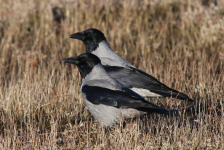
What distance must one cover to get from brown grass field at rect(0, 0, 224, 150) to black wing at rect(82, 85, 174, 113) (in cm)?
43

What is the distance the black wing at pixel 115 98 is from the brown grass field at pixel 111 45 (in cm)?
43

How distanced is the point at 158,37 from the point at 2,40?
4.65 m

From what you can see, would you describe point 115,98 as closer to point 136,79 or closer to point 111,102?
point 111,102

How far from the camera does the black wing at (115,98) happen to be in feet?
12.5

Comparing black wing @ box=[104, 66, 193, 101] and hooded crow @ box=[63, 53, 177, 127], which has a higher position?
black wing @ box=[104, 66, 193, 101]

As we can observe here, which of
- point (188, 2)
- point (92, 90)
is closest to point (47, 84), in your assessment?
point (92, 90)

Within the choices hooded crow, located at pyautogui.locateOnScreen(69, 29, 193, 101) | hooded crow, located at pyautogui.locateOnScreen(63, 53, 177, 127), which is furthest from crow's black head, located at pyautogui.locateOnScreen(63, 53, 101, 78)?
hooded crow, located at pyautogui.locateOnScreen(69, 29, 193, 101)

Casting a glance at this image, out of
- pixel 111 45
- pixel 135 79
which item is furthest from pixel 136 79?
pixel 111 45

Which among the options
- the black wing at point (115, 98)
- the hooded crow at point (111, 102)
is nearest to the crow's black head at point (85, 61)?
the hooded crow at point (111, 102)

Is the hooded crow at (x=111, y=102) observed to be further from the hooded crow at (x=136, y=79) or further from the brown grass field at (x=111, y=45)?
the hooded crow at (x=136, y=79)

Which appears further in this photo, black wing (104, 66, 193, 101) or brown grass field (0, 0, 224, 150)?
brown grass field (0, 0, 224, 150)

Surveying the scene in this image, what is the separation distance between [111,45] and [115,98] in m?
5.04

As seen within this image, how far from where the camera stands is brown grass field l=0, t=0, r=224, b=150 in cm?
502

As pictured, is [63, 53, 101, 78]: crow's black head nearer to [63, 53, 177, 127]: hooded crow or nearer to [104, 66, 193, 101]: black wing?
[63, 53, 177, 127]: hooded crow
